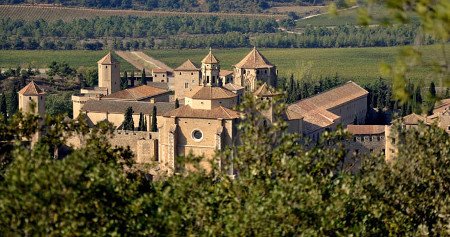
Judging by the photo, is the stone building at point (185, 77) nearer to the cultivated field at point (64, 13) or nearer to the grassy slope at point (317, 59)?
the grassy slope at point (317, 59)

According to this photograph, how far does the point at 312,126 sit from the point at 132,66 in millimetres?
34781

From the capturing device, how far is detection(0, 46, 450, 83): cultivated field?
66.2 metres

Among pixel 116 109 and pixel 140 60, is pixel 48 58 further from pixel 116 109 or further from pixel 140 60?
pixel 116 109

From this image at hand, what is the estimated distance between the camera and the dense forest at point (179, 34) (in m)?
83.6

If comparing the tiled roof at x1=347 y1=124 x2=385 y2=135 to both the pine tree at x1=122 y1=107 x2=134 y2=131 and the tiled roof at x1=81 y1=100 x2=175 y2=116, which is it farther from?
the pine tree at x1=122 y1=107 x2=134 y2=131

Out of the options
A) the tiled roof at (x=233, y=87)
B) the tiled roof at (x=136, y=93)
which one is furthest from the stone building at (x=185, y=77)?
the tiled roof at (x=233, y=87)

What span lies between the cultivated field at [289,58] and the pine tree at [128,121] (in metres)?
20.8

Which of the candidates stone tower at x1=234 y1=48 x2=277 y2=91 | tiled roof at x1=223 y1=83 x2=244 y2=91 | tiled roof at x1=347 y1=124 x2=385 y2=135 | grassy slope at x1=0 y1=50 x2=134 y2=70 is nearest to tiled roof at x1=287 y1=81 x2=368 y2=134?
tiled roof at x1=347 y1=124 x2=385 y2=135

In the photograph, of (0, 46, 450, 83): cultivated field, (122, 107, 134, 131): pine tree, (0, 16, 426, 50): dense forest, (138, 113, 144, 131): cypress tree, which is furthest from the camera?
(0, 16, 426, 50): dense forest

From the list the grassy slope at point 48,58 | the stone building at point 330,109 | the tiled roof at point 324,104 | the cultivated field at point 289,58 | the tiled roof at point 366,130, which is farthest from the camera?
the grassy slope at point 48,58

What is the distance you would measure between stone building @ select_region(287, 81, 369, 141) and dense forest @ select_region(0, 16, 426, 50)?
32051mm

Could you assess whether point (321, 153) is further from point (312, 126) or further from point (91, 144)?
point (312, 126)

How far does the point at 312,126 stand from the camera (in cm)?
3806

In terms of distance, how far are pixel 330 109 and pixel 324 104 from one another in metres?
0.62
